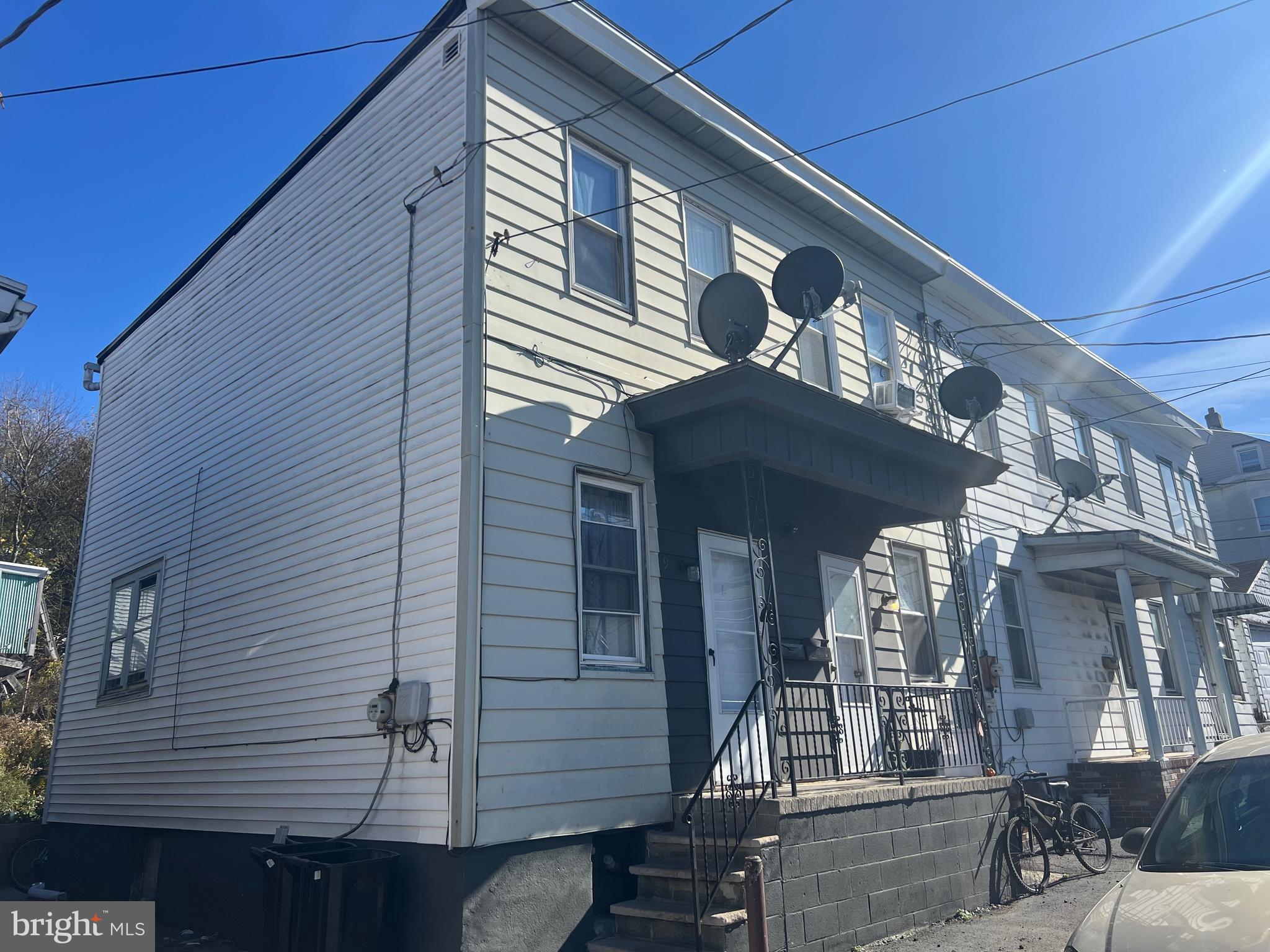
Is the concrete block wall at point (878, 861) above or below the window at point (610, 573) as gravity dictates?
below

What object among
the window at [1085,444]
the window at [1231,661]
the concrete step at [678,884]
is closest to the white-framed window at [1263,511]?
the window at [1231,661]

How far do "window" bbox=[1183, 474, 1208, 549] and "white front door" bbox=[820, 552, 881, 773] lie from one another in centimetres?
1299

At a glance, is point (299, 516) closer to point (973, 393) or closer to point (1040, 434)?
point (973, 393)

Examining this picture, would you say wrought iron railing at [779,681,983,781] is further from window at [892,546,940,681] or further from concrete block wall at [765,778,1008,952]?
window at [892,546,940,681]

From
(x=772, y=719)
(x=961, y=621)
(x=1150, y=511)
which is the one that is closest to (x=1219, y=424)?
(x=1150, y=511)

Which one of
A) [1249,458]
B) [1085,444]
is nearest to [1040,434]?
[1085,444]

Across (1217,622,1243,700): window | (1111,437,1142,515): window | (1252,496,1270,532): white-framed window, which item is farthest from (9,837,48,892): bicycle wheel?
(1252,496,1270,532): white-framed window

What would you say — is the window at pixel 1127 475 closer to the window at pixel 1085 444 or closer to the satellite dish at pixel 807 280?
the window at pixel 1085 444

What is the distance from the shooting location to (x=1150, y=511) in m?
17.5

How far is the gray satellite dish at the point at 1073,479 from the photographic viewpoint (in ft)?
46.0

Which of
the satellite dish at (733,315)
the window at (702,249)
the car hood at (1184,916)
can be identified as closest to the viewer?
the car hood at (1184,916)

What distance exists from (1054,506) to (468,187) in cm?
1059

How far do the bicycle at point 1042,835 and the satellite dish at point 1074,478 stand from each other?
17.4 feet

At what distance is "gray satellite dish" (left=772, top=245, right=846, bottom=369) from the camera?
838 centimetres
